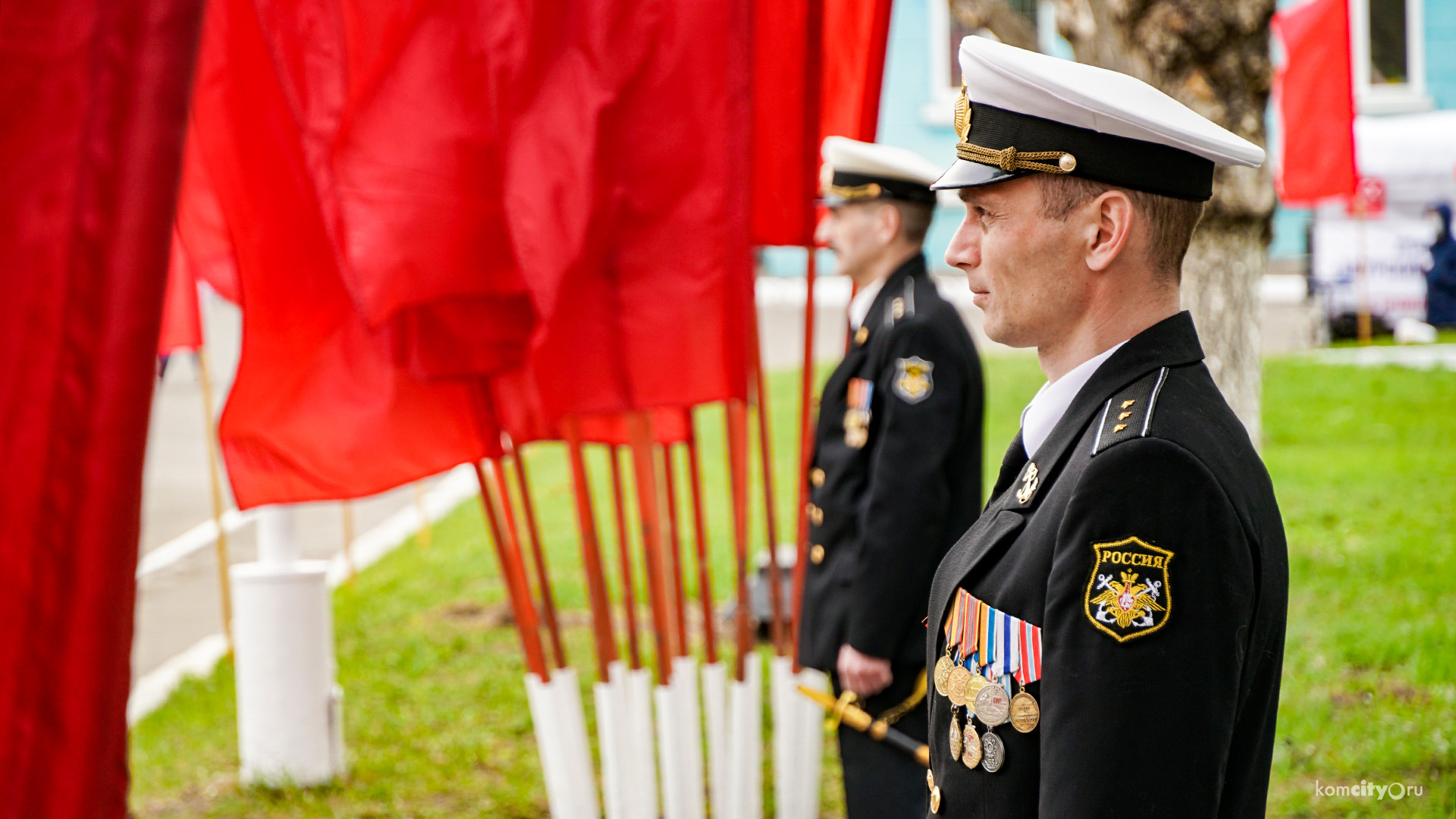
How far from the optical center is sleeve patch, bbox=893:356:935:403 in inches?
123

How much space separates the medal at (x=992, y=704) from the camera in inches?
58.0

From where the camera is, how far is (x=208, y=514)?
10516mm

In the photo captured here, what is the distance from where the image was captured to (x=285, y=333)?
3379 mm

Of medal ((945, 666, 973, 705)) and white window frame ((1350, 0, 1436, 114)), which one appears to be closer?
medal ((945, 666, 973, 705))

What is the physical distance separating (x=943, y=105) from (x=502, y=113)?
750 inches

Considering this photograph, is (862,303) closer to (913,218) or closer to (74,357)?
(913,218)

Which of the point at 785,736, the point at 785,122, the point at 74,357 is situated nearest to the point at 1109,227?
the point at 74,357

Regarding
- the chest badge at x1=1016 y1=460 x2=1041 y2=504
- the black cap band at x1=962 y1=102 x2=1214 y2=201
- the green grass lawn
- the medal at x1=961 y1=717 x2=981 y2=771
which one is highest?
the black cap band at x1=962 y1=102 x2=1214 y2=201

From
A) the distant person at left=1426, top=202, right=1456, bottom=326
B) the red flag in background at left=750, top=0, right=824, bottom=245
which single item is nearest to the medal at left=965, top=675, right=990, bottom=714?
the red flag in background at left=750, top=0, right=824, bottom=245

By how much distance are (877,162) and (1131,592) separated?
87.0 inches

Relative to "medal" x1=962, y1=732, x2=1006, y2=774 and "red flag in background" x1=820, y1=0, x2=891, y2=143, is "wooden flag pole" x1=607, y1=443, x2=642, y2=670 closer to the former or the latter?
"red flag in background" x1=820, y1=0, x2=891, y2=143

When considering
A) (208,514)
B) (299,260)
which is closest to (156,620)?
(208,514)

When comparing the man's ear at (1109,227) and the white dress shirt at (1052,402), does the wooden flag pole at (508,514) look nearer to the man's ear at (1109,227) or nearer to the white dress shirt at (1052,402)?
the white dress shirt at (1052,402)

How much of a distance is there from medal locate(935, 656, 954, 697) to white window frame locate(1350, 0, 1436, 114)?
20612 millimetres
